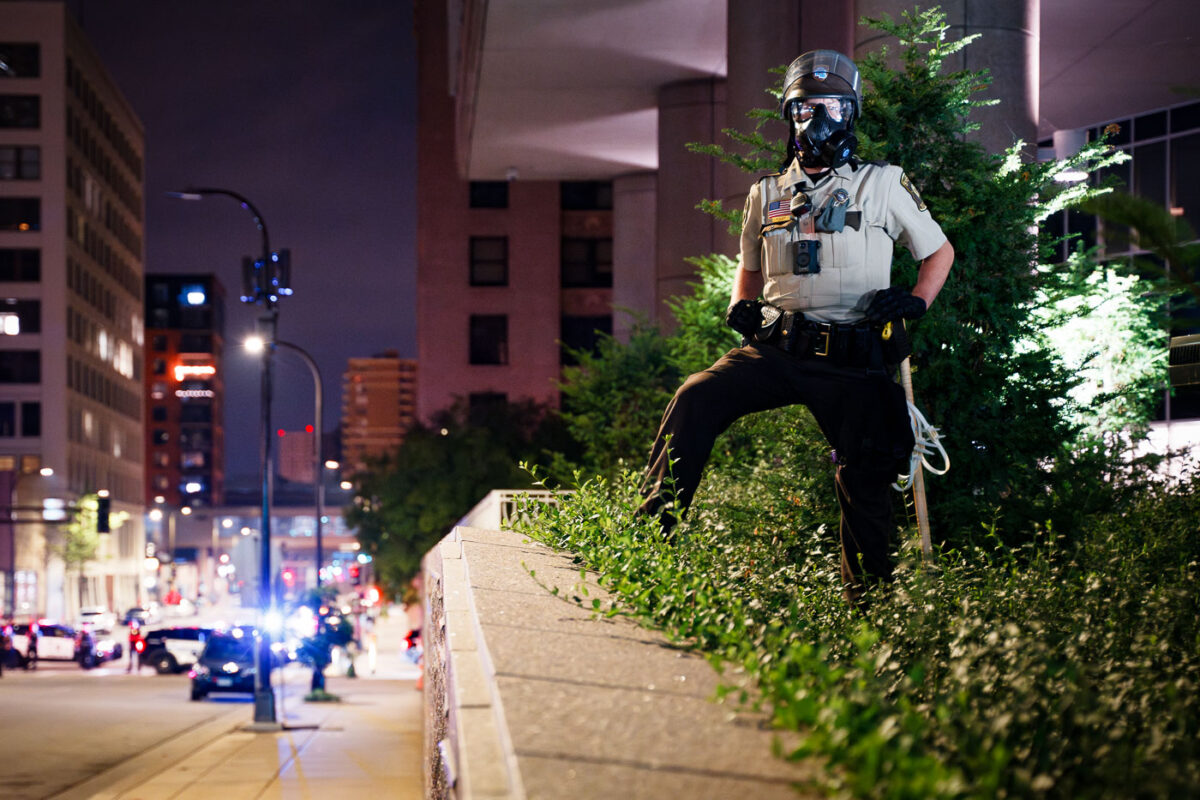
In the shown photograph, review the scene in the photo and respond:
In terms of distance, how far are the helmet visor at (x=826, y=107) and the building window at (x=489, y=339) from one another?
171 feet

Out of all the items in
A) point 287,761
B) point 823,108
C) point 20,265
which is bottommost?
point 287,761

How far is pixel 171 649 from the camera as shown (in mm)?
47938

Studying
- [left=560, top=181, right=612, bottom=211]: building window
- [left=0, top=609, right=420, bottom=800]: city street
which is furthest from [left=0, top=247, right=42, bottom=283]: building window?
[left=0, top=609, right=420, bottom=800]: city street

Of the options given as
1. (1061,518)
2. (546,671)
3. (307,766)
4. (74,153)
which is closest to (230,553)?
(307,766)

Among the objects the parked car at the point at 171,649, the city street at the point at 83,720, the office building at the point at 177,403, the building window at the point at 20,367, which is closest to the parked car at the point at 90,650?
the parked car at the point at 171,649

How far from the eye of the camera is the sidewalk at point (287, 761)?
16.8 meters

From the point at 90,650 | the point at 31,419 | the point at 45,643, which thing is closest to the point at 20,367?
the point at 31,419

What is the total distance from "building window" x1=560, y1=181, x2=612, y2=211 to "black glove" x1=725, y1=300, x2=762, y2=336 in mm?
53492

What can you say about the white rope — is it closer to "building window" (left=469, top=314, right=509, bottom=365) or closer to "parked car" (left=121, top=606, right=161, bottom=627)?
"building window" (left=469, top=314, right=509, bottom=365)

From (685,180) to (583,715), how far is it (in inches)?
1003

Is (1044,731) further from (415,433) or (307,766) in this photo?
(415,433)

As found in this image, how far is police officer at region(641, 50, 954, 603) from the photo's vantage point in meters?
5.81

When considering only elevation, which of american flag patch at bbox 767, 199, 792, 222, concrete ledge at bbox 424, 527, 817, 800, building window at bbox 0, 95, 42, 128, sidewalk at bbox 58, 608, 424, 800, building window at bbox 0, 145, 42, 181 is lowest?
sidewalk at bbox 58, 608, 424, 800

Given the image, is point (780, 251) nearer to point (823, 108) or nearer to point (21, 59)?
point (823, 108)
